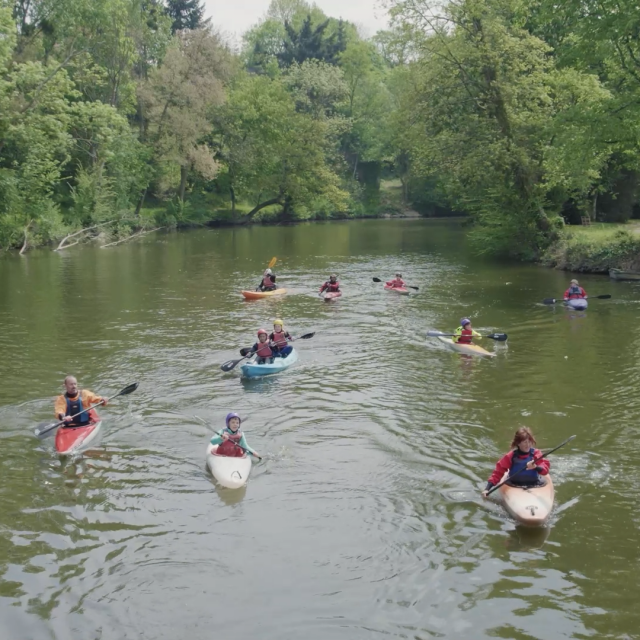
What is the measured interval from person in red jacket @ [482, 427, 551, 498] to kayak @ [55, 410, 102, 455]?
21.7 feet

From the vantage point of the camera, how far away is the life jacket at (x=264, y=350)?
649 inches

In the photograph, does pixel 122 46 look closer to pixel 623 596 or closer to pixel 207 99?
pixel 207 99

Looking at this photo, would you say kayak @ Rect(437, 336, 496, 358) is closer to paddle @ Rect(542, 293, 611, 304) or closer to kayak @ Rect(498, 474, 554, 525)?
paddle @ Rect(542, 293, 611, 304)

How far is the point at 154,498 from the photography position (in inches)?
408

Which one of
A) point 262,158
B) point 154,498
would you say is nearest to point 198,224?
point 262,158

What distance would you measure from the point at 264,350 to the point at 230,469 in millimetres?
5908

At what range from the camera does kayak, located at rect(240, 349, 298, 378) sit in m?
16.1

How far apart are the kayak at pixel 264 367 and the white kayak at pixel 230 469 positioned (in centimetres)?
485

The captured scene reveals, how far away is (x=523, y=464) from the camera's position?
10.1 metres

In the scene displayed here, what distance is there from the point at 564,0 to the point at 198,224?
41928mm

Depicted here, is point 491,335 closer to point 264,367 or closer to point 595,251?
point 264,367

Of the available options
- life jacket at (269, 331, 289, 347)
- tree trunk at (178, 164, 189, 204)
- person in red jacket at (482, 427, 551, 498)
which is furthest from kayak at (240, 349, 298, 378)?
tree trunk at (178, 164, 189, 204)

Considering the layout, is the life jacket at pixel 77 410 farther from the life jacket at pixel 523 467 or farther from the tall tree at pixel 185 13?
the tall tree at pixel 185 13

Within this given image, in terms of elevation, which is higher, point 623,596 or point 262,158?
point 262,158
